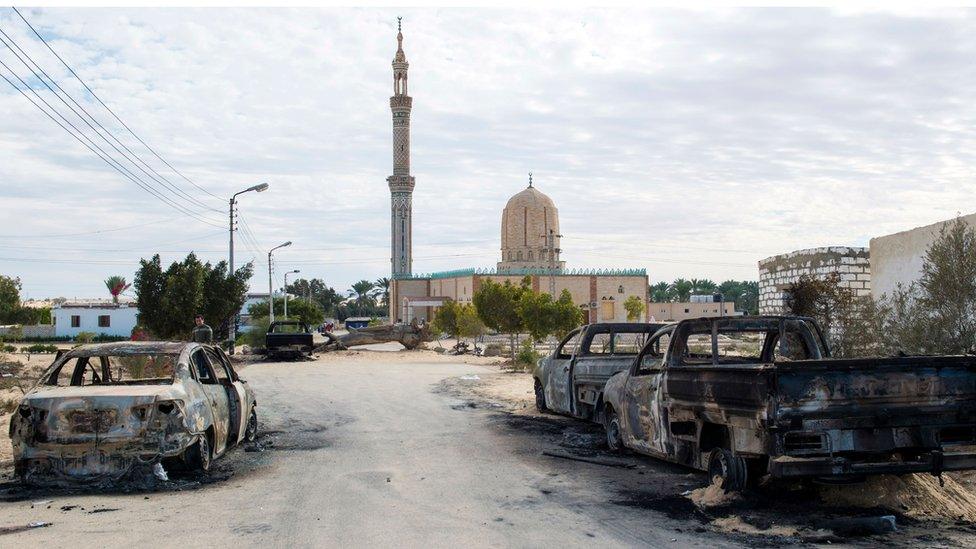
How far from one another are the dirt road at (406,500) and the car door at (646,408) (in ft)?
1.01

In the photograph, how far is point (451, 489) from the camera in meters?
9.22

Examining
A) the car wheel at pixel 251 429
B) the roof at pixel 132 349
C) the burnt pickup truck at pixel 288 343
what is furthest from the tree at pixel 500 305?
the roof at pixel 132 349

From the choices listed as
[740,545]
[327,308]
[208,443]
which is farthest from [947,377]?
[327,308]

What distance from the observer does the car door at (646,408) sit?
1009 cm

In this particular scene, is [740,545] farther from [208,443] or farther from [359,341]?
[359,341]

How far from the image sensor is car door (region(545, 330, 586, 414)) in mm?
15227

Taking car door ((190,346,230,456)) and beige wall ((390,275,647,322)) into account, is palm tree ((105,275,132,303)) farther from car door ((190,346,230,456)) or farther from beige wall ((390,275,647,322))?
car door ((190,346,230,456))

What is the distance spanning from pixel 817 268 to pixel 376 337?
28.4 metres

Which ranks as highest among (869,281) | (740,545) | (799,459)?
(869,281)

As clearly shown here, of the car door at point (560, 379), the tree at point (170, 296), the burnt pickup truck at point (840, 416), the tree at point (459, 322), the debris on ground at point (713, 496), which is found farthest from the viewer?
the tree at point (459, 322)

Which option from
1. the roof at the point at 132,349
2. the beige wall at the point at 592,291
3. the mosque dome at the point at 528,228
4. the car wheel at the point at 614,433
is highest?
the mosque dome at the point at 528,228

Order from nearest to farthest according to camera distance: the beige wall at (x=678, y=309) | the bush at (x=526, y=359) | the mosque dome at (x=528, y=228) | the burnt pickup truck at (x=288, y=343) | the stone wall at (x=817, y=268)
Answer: the stone wall at (x=817, y=268) < the bush at (x=526, y=359) < the burnt pickup truck at (x=288, y=343) < the mosque dome at (x=528, y=228) < the beige wall at (x=678, y=309)

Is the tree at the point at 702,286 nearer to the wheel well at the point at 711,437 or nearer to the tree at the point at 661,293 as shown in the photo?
the tree at the point at 661,293

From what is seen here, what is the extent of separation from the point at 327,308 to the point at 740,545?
15644 centimetres
